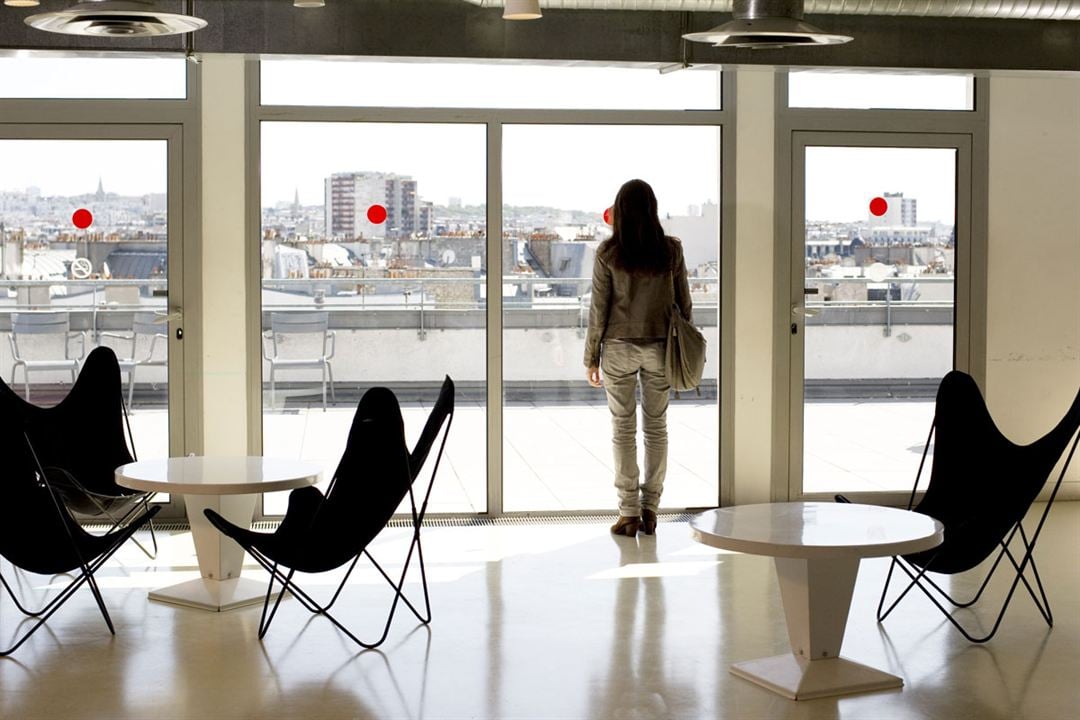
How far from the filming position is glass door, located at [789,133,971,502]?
24.6 feet

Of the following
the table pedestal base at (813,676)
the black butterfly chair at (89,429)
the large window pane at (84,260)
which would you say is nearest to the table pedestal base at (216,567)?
the black butterfly chair at (89,429)

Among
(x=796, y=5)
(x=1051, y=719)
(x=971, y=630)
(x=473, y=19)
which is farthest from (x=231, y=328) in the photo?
(x=1051, y=719)

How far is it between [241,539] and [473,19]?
2730 millimetres

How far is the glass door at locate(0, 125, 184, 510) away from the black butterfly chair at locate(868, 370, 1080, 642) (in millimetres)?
3895

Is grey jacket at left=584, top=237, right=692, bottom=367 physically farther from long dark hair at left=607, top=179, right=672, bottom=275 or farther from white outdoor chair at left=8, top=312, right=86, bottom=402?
white outdoor chair at left=8, top=312, right=86, bottom=402

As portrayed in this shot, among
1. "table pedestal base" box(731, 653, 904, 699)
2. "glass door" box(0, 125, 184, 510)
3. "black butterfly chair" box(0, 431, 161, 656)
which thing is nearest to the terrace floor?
"glass door" box(0, 125, 184, 510)

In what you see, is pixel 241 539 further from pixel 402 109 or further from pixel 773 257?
pixel 773 257

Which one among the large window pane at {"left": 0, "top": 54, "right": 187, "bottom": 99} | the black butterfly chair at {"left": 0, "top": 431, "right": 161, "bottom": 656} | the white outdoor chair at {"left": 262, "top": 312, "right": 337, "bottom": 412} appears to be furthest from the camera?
the white outdoor chair at {"left": 262, "top": 312, "right": 337, "bottom": 412}

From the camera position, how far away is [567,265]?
734 cm

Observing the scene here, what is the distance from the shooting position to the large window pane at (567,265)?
23.9 feet

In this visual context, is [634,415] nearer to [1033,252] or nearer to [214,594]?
[214,594]

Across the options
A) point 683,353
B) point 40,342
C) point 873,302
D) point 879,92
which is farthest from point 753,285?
point 40,342

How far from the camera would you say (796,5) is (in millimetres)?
5281

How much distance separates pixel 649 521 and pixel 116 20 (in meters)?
3.50
